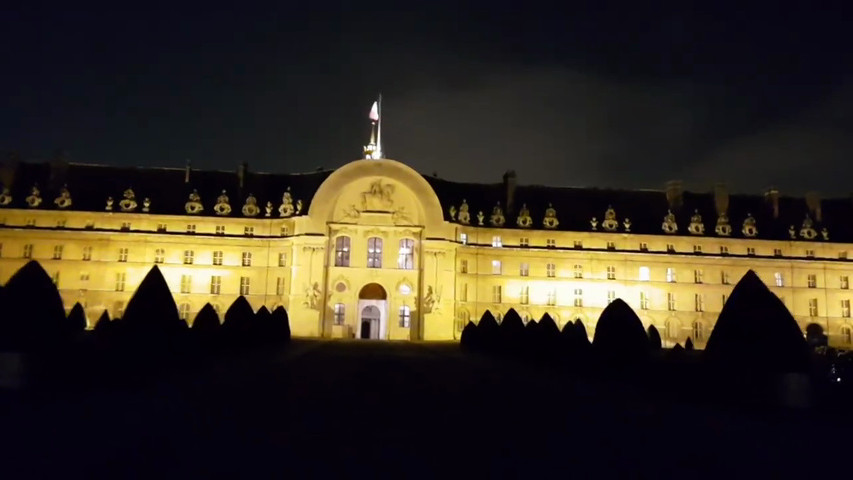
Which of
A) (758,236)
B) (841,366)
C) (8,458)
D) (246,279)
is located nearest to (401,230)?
(246,279)

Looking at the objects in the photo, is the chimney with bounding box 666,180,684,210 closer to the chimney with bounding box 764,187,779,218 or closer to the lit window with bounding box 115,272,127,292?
the chimney with bounding box 764,187,779,218

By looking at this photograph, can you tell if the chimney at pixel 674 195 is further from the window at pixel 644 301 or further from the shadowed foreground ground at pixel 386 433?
the shadowed foreground ground at pixel 386 433

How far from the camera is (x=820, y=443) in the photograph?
1575cm

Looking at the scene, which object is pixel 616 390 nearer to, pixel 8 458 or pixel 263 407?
pixel 263 407

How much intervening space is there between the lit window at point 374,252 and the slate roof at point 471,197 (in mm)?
7668

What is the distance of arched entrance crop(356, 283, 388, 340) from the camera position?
73.2m

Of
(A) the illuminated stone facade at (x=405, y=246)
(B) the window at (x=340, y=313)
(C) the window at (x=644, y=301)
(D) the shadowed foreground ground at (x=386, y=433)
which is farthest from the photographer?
(C) the window at (x=644, y=301)

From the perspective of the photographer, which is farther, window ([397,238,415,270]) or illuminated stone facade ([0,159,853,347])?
window ([397,238,415,270])

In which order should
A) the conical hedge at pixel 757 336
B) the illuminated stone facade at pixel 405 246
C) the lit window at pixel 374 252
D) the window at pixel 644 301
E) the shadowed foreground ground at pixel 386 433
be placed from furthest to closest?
the window at pixel 644 301, the lit window at pixel 374 252, the illuminated stone facade at pixel 405 246, the conical hedge at pixel 757 336, the shadowed foreground ground at pixel 386 433

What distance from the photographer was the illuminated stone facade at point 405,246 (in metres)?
72.9

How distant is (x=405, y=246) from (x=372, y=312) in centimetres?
696

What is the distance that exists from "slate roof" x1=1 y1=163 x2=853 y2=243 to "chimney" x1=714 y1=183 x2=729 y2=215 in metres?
0.72

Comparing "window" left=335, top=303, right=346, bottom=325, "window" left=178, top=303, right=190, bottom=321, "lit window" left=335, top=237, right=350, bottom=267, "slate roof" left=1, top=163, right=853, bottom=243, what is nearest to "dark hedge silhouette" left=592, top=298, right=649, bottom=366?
"window" left=335, top=303, right=346, bottom=325

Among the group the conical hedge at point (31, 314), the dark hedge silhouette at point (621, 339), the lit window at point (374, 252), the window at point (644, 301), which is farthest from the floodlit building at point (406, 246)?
the conical hedge at point (31, 314)
